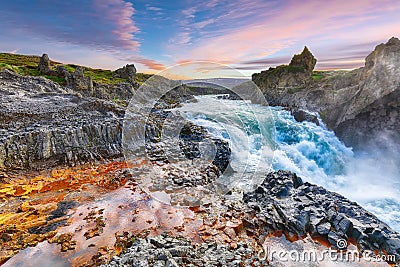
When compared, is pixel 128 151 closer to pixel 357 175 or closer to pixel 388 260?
pixel 388 260

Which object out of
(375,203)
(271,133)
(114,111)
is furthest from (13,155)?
(271,133)

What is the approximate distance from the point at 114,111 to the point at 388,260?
22.0 metres

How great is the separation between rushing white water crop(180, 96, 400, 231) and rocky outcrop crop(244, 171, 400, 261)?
395cm

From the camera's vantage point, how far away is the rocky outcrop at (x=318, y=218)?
8.51 meters

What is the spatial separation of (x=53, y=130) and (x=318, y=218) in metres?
16.6

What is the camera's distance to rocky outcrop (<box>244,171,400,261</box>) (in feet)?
27.9

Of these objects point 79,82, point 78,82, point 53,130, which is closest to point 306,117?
point 53,130

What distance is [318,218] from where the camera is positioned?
31.0 ft

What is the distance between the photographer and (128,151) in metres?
17.7

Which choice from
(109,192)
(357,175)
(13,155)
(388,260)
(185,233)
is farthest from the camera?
(357,175)

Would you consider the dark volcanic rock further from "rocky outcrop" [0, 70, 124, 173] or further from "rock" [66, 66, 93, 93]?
"rock" [66, 66, 93, 93]

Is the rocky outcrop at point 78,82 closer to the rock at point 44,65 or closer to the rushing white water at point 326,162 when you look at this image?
the rock at point 44,65

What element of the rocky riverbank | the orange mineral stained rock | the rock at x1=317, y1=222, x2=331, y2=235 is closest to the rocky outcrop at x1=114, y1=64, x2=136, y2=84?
the rocky riverbank

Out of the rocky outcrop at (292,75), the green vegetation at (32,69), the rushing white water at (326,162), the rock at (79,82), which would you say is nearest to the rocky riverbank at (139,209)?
the rushing white water at (326,162)
